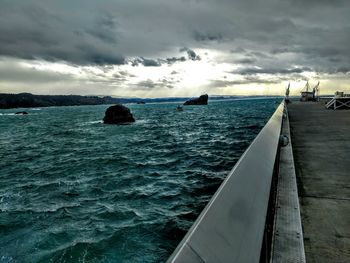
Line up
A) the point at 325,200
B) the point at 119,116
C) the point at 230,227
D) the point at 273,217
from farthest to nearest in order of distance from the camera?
the point at 119,116, the point at 325,200, the point at 273,217, the point at 230,227

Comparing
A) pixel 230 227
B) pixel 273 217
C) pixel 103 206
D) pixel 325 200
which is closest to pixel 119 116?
pixel 103 206

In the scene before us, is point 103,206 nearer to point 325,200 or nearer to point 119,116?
point 325,200

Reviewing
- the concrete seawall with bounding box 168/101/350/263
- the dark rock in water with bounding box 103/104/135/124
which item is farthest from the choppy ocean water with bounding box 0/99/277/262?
the dark rock in water with bounding box 103/104/135/124

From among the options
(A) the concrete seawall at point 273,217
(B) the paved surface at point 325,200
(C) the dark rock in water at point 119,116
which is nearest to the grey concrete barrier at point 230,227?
(A) the concrete seawall at point 273,217

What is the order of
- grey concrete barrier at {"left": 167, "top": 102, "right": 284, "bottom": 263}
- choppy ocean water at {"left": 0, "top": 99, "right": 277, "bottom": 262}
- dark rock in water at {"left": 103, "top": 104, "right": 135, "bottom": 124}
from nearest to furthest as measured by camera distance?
grey concrete barrier at {"left": 167, "top": 102, "right": 284, "bottom": 263}, choppy ocean water at {"left": 0, "top": 99, "right": 277, "bottom": 262}, dark rock in water at {"left": 103, "top": 104, "right": 135, "bottom": 124}

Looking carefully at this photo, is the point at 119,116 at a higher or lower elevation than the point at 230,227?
lower

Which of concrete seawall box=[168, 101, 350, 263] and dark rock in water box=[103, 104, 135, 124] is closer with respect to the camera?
concrete seawall box=[168, 101, 350, 263]

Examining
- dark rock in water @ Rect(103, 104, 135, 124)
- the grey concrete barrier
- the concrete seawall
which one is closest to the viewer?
the grey concrete barrier

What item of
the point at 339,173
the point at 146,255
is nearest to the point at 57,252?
the point at 146,255

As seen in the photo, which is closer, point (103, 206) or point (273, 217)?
point (273, 217)

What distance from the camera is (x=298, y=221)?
3.49 meters

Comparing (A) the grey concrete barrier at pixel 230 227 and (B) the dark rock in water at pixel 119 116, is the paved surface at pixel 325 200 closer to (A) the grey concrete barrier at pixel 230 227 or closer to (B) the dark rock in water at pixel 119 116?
(A) the grey concrete barrier at pixel 230 227

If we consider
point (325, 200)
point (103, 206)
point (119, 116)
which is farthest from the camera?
point (119, 116)

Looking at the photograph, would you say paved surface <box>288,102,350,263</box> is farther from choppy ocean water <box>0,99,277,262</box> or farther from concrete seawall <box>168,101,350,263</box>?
choppy ocean water <box>0,99,277,262</box>
